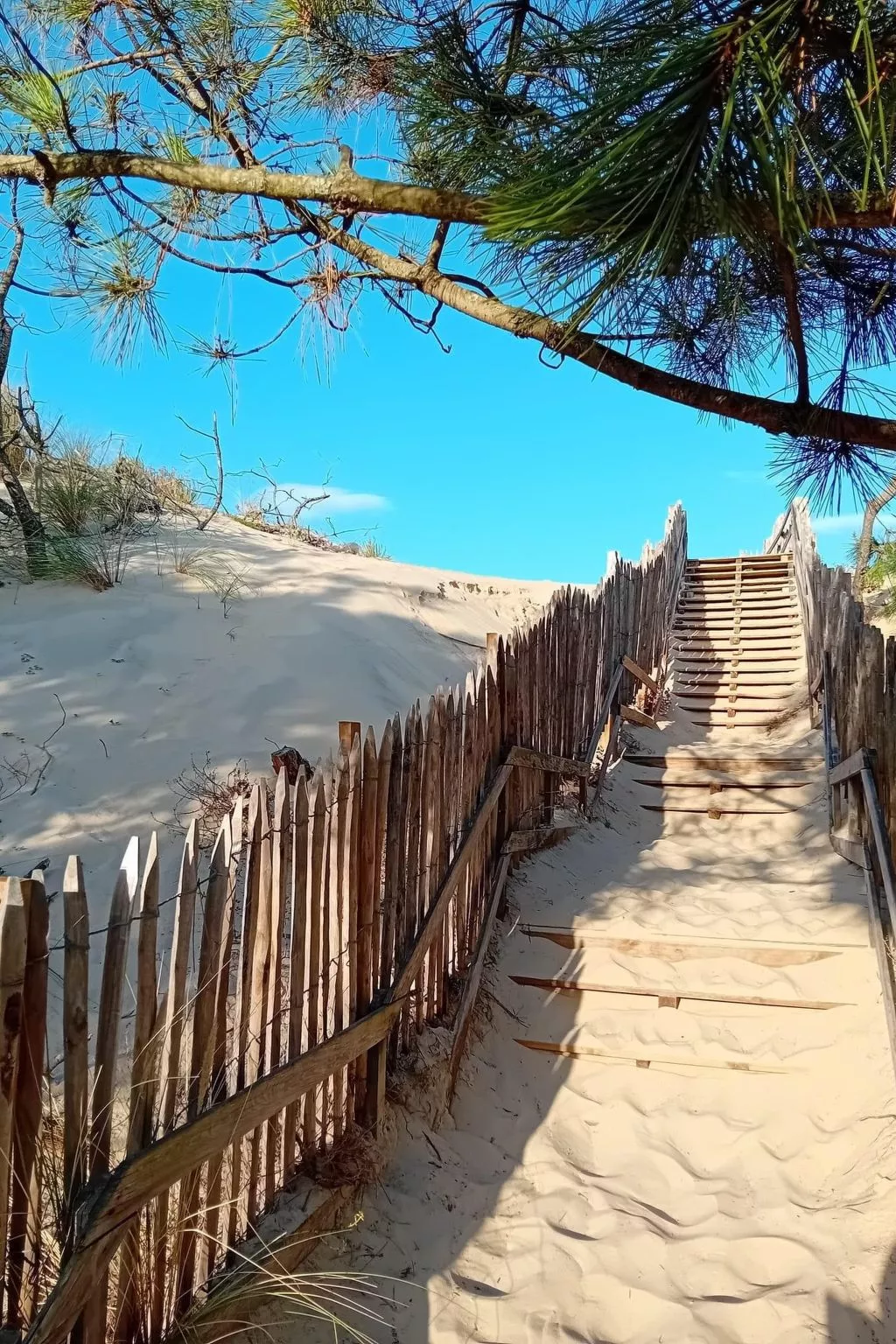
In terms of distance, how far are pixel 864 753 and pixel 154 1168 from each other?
4.20 m

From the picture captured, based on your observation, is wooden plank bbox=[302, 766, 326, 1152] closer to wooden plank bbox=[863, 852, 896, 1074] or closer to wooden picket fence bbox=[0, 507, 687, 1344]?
wooden picket fence bbox=[0, 507, 687, 1344]

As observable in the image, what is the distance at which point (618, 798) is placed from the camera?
7.36 metres

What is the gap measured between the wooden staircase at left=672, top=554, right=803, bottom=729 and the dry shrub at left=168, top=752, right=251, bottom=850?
6.24 metres

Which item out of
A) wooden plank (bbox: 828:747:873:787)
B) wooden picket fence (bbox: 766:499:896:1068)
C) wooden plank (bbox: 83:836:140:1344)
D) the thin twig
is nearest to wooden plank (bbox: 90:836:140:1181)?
wooden plank (bbox: 83:836:140:1344)

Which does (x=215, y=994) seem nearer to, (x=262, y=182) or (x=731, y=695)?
(x=262, y=182)

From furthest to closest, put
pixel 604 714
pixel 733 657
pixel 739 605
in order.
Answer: pixel 739 605 < pixel 733 657 < pixel 604 714

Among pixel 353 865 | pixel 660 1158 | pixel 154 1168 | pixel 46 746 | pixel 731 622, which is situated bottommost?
pixel 660 1158

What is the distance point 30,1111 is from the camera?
1.71 m

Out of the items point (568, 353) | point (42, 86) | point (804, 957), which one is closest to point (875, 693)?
point (804, 957)

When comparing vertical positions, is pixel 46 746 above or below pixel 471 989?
above

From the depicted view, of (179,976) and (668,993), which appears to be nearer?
(179,976)

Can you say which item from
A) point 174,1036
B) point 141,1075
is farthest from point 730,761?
point 141,1075

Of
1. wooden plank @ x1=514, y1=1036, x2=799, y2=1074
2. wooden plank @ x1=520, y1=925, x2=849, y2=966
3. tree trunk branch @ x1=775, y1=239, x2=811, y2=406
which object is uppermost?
tree trunk branch @ x1=775, y1=239, x2=811, y2=406

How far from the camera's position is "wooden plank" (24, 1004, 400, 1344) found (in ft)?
5.64
